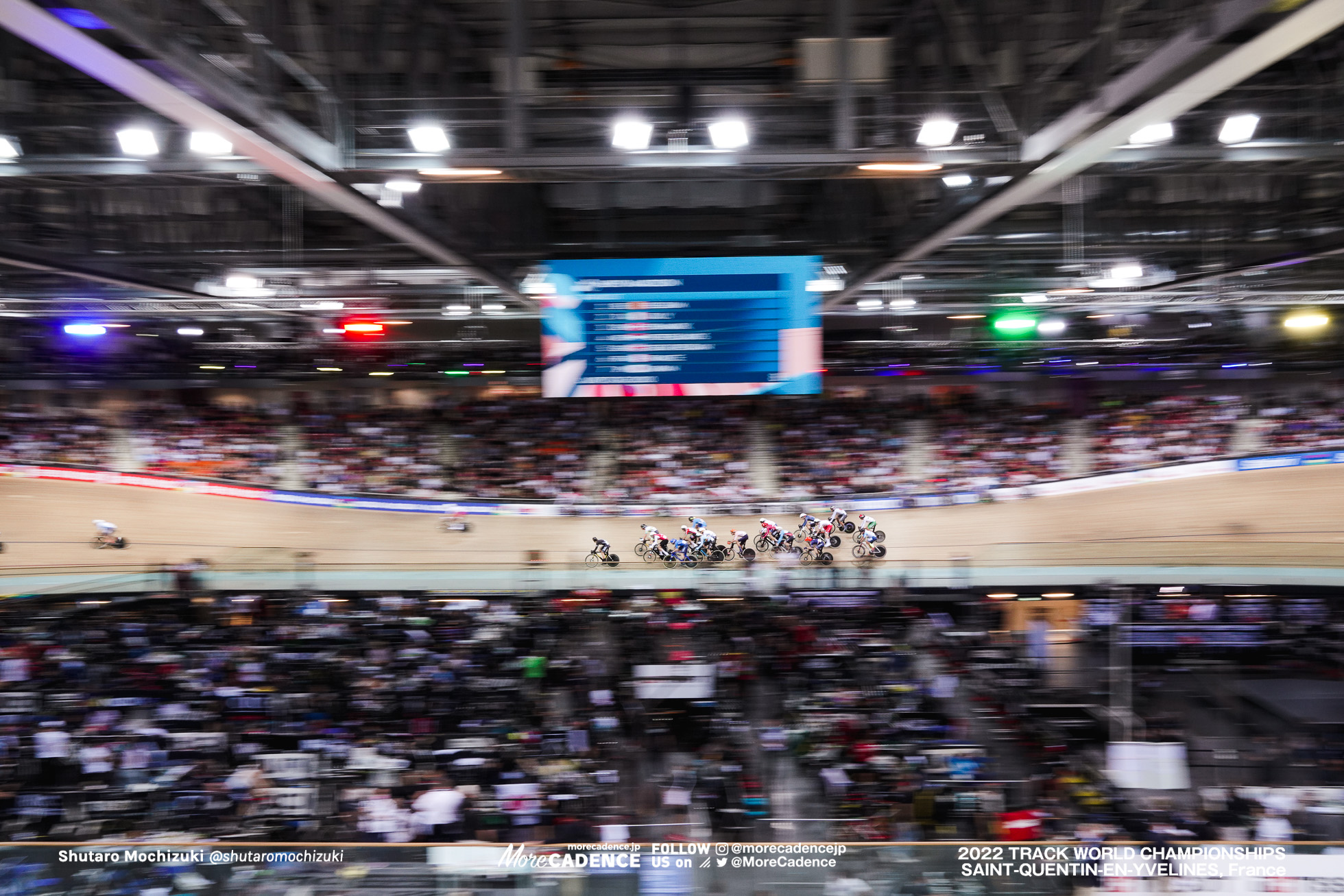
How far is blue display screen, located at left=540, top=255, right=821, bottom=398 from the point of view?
21.6 feet

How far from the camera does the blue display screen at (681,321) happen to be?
259 inches

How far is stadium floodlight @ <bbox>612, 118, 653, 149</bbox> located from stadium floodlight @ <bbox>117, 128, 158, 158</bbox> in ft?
11.5

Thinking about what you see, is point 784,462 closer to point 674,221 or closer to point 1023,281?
point 1023,281

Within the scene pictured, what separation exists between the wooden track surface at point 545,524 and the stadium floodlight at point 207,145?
1102cm

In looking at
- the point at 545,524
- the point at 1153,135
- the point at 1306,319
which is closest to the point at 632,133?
the point at 1153,135

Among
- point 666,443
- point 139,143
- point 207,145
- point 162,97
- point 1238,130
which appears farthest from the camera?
point 666,443

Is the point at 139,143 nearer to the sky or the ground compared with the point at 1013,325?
nearer to the sky

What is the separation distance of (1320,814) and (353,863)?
357 inches

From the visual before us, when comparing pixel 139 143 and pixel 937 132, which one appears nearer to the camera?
pixel 937 132

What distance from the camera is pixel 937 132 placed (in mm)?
5684

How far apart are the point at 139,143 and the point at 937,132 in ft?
18.9

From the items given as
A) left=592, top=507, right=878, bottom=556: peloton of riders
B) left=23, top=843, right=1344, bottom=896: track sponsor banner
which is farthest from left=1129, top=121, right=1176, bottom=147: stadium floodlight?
left=592, top=507, right=878, bottom=556: peloton of riders

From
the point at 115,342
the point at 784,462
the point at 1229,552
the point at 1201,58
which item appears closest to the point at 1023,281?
the point at 1229,552

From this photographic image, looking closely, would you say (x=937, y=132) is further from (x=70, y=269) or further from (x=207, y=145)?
(x=70, y=269)
